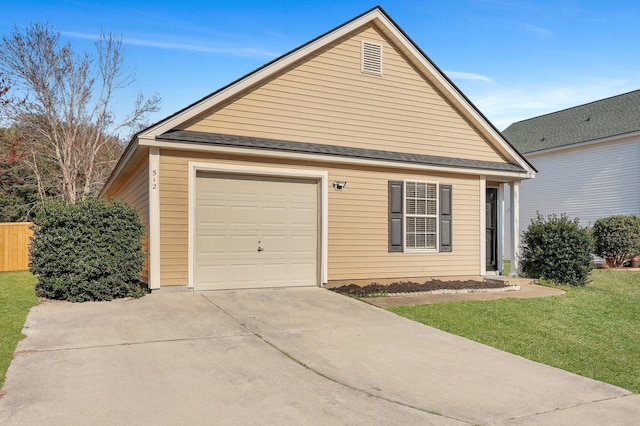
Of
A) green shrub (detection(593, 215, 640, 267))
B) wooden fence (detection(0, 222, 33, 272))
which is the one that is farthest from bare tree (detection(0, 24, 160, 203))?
green shrub (detection(593, 215, 640, 267))

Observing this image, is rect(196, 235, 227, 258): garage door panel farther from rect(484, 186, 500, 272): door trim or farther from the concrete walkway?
rect(484, 186, 500, 272): door trim

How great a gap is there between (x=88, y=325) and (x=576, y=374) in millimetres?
6313

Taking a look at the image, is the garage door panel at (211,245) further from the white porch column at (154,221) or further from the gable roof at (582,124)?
the gable roof at (582,124)

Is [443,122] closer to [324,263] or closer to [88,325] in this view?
[324,263]

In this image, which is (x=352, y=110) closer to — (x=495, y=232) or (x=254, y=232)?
(x=254, y=232)

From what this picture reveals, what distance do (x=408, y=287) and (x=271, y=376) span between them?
244 inches

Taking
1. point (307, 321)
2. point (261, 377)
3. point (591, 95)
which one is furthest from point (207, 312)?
point (591, 95)

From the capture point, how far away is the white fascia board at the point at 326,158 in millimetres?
9203

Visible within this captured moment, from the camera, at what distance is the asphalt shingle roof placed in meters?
9.39

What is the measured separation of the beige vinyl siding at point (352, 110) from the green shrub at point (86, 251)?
2345 millimetres

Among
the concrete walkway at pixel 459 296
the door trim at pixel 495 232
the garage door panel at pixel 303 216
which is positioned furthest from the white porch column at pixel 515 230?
the garage door panel at pixel 303 216

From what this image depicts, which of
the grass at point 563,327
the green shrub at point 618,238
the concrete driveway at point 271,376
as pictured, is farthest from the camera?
the green shrub at point 618,238

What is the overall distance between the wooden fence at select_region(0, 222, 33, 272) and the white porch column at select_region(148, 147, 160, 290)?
37.0 feet

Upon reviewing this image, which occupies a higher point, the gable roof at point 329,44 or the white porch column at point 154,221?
the gable roof at point 329,44
